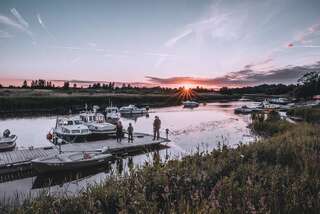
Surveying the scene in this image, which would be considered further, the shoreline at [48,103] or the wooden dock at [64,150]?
the shoreline at [48,103]

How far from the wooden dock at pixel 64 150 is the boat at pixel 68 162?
5.13 ft

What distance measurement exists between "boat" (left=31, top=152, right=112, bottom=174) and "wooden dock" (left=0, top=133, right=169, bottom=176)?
5.13 feet

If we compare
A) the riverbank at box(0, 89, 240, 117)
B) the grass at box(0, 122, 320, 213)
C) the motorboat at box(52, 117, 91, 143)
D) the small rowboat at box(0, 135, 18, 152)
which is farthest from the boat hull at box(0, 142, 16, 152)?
the riverbank at box(0, 89, 240, 117)

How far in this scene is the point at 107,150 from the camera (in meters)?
22.8

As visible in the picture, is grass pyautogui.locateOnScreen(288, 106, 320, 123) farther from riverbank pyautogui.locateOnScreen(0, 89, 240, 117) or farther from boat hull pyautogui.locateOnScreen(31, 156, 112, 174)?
riverbank pyautogui.locateOnScreen(0, 89, 240, 117)

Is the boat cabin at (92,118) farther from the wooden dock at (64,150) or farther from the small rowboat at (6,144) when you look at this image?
the small rowboat at (6,144)

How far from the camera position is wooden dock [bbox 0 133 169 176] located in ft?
61.7

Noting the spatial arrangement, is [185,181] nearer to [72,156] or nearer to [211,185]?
[211,185]

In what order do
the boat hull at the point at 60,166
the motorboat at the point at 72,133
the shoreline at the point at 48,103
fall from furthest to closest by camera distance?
the shoreline at the point at 48,103 < the motorboat at the point at 72,133 < the boat hull at the point at 60,166

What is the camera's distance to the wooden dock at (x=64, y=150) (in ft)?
61.7

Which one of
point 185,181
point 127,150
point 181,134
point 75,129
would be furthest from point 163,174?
point 181,134

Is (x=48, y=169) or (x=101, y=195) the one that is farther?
(x=48, y=169)

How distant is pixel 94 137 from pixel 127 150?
9.08 m

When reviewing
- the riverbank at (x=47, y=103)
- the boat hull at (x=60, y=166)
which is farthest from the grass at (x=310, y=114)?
the riverbank at (x=47, y=103)
